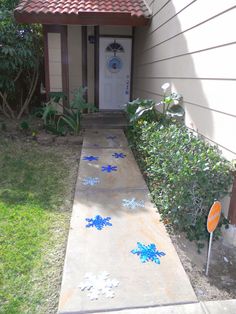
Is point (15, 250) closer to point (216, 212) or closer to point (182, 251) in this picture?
point (182, 251)

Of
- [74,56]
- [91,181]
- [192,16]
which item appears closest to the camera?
[192,16]

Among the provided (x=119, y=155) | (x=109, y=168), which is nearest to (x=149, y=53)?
(x=119, y=155)

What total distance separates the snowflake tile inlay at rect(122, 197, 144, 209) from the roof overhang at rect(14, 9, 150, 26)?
4.25 m

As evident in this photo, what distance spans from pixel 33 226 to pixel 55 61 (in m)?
4.58

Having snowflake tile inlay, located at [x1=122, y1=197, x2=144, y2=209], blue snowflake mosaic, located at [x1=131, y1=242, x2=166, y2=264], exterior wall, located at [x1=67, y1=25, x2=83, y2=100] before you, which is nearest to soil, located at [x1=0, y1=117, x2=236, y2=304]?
blue snowflake mosaic, located at [x1=131, y1=242, x2=166, y2=264]

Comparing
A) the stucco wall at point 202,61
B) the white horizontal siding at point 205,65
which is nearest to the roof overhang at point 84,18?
the stucco wall at point 202,61

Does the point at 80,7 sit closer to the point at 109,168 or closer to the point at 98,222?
the point at 109,168

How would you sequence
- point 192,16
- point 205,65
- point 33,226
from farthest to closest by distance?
point 192,16 → point 205,65 → point 33,226

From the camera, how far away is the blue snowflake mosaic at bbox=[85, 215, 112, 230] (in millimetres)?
2869

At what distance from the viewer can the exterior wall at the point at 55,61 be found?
6.37m

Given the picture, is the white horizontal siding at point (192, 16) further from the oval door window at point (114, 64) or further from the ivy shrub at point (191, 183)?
the oval door window at point (114, 64)

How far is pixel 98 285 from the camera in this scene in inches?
82.4

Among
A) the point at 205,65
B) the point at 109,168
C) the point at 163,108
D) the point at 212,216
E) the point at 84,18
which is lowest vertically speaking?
the point at 109,168

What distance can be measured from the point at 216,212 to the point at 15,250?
1.72 meters
